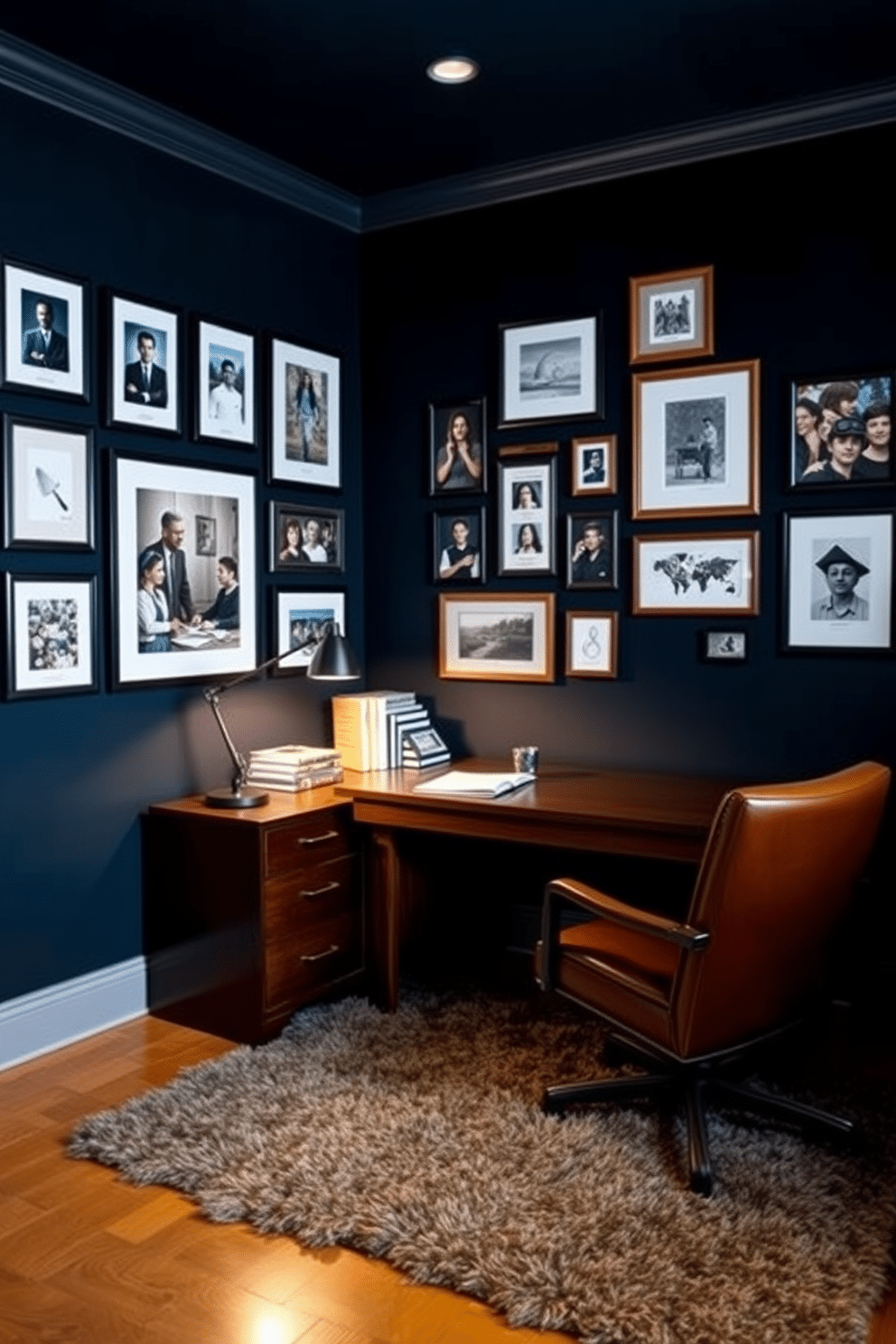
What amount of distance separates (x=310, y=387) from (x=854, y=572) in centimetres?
196

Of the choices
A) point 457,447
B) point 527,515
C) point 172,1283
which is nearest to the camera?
point 172,1283

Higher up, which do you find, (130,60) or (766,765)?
(130,60)

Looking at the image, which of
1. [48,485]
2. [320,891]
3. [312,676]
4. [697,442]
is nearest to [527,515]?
[697,442]

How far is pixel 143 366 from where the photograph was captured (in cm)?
351

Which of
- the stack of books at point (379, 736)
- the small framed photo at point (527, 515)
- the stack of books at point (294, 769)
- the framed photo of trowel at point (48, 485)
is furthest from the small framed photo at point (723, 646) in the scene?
the framed photo of trowel at point (48, 485)

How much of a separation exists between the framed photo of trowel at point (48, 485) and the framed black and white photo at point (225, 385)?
1.56 feet

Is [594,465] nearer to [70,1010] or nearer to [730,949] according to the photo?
[730,949]

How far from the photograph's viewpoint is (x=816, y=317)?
351 centimetres

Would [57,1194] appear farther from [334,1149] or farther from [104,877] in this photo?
[104,877]

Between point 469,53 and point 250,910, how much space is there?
244 centimetres

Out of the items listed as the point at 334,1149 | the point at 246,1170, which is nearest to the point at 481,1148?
the point at 334,1149

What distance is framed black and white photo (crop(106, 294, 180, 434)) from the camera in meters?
3.42

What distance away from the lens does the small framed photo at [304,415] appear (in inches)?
158

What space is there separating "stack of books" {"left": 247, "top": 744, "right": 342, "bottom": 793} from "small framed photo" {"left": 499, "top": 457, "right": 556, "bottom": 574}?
0.95 meters
